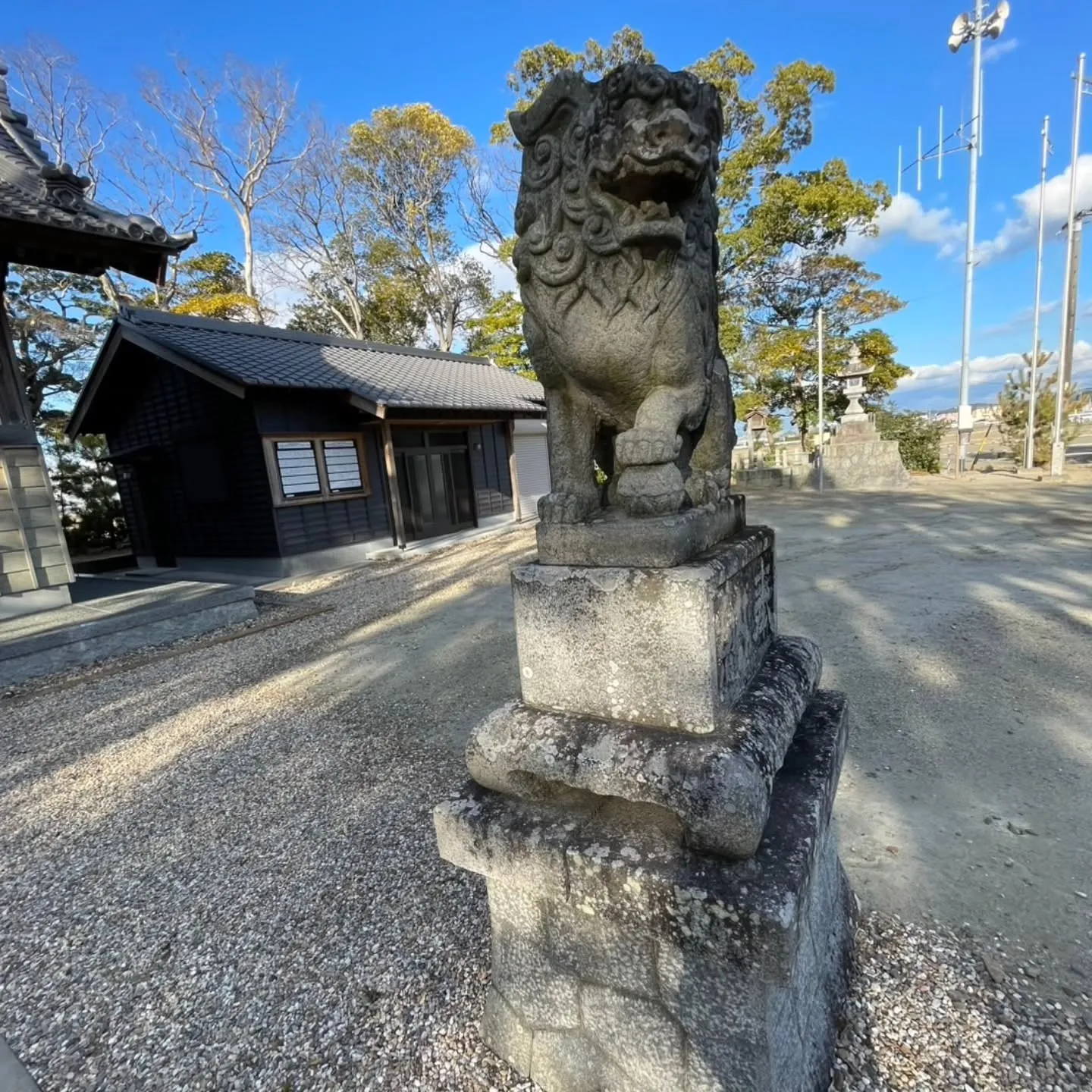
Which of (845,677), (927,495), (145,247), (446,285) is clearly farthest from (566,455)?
(446,285)

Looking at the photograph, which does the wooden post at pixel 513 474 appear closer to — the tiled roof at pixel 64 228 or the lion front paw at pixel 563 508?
the tiled roof at pixel 64 228

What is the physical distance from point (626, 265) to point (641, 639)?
853mm

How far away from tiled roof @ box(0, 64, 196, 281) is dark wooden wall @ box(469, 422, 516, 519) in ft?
22.4

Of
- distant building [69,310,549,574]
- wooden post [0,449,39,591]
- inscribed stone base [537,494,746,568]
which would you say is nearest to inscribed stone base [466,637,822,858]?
inscribed stone base [537,494,746,568]

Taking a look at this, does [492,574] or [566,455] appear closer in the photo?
[566,455]

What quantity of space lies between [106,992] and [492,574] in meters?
5.97

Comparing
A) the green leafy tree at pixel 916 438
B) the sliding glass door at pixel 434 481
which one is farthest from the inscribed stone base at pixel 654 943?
the green leafy tree at pixel 916 438

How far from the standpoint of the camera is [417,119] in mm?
17219

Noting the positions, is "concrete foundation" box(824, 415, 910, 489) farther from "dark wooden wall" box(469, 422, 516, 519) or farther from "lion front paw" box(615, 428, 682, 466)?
"lion front paw" box(615, 428, 682, 466)

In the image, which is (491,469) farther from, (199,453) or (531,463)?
(199,453)

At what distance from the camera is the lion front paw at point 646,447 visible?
1297 millimetres

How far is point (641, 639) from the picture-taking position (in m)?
1.21

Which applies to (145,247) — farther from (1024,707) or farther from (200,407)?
(1024,707)

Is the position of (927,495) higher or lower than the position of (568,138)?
lower
